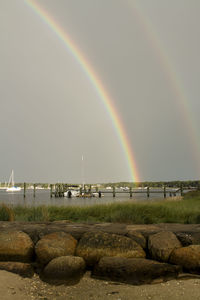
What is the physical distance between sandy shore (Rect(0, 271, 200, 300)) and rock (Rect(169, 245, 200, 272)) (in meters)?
0.24

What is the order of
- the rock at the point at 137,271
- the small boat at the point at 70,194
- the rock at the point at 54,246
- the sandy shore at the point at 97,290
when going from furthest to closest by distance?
the small boat at the point at 70,194, the rock at the point at 54,246, the rock at the point at 137,271, the sandy shore at the point at 97,290

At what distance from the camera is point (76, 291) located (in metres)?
4.00

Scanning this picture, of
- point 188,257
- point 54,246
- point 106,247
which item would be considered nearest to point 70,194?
point 54,246

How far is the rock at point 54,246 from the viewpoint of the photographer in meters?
4.71

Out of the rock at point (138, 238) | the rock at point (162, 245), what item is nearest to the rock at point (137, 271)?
the rock at point (162, 245)

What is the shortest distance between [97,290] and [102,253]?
2.30 ft

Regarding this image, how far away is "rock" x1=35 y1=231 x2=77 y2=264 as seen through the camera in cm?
471

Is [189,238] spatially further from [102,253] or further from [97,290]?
[97,290]

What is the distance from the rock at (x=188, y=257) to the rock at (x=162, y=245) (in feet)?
0.34

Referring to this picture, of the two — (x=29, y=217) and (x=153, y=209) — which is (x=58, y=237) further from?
(x=153, y=209)

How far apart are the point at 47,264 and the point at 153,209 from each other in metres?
6.09

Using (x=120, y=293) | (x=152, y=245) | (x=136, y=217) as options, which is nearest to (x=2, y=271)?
(x=120, y=293)

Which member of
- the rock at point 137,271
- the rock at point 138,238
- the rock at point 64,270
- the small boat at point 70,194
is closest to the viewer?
the rock at point 137,271

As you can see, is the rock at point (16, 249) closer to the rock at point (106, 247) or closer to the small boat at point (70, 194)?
the rock at point (106, 247)
